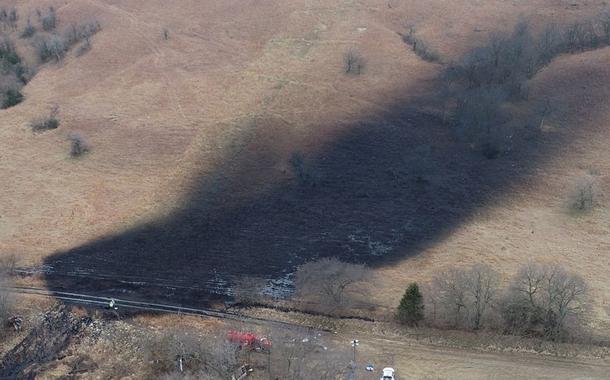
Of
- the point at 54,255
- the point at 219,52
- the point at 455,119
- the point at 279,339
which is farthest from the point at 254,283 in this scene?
the point at 219,52

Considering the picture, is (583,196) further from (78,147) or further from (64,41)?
(64,41)

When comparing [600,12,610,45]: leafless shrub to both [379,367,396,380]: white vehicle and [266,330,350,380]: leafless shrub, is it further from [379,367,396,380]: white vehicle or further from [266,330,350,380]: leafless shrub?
[266,330,350,380]: leafless shrub

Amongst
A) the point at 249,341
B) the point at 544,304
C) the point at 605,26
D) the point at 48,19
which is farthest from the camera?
the point at 48,19

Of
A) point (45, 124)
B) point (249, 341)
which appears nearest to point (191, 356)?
point (249, 341)

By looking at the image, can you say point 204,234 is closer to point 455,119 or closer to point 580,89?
point 455,119

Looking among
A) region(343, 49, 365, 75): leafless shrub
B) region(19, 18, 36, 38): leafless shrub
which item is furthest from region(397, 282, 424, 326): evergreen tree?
region(19, 18, 36, 38): leafless shrub
